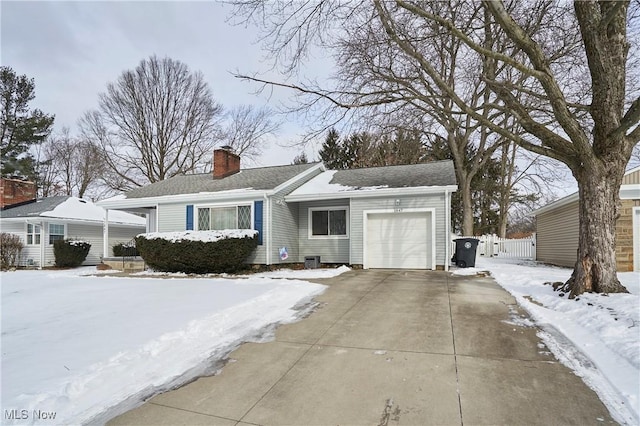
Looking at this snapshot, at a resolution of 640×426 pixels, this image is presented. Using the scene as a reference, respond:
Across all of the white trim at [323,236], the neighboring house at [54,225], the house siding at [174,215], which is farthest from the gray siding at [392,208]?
the neighboring house at [54,225]

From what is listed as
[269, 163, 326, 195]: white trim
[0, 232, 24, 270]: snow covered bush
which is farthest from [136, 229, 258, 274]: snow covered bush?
[0, 232, 24, 270]: snow covered bush

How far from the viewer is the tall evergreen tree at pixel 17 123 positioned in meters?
24.2

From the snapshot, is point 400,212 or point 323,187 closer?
point 400,212

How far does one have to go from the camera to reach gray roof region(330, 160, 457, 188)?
12.1m

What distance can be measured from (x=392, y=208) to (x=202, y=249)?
6.41 meters

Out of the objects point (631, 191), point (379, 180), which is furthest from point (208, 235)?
point (631, 191)

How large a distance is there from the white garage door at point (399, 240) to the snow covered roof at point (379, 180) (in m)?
1.01

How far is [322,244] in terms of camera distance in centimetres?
1352

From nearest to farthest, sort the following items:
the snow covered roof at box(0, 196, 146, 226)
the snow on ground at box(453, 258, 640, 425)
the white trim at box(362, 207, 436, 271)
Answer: the snow on ground at box(453, 258, 640, 425), the white trim at box(362, 207, 436, 271), the snow covered roof at box(0, 196, 146, 226)

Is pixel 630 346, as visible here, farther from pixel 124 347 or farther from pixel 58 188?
pixel 58 188

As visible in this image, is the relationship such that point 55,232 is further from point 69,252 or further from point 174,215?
point 174,215

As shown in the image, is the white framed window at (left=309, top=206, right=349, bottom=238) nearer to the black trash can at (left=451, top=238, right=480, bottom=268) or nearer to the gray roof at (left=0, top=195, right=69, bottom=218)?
the black trash can at (left=451, top=238, right=480, bottom=268)

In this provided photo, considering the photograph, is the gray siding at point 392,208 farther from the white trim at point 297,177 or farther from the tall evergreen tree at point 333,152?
the tall evergreen tree at point 333,152

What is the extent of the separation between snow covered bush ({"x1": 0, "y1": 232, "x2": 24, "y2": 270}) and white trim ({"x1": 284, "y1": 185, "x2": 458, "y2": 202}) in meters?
13.7
